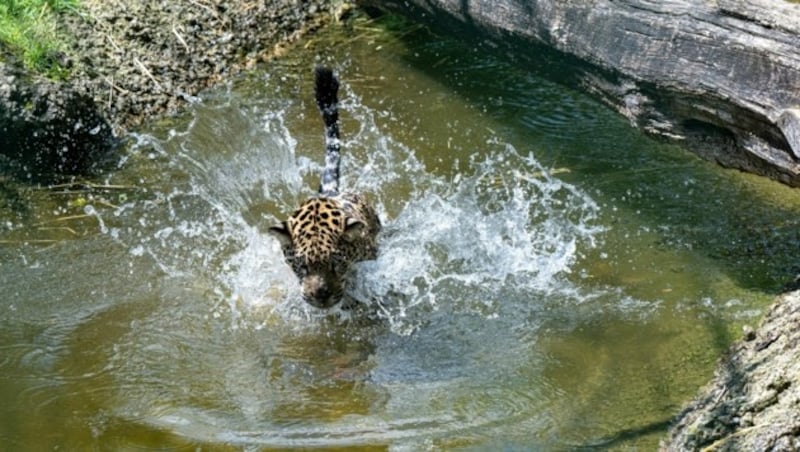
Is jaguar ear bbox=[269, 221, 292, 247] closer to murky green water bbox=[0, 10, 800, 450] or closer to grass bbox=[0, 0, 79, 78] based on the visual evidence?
murky green water bbox=[0, 10, 800, 450]

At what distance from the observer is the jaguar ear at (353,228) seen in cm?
670

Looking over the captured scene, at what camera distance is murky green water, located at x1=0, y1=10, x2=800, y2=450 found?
581 cm

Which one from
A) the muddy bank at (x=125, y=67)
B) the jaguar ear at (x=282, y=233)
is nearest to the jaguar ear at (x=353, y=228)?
the jaguar ear at (x=282, y=233)

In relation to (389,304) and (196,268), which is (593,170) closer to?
(389,304)

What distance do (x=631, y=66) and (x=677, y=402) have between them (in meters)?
2.04

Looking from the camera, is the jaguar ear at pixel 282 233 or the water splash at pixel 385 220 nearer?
the jaguar ear at pixel 282 233

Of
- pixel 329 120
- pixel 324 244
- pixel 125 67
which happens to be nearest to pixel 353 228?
pixel 324 244

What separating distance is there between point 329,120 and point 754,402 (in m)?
3.63

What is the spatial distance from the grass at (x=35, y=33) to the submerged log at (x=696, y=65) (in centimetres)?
373

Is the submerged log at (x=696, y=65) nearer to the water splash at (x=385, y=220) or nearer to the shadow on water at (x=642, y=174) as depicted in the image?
the shadow on water at (x=642, y=174)

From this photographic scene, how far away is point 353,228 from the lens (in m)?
6.72

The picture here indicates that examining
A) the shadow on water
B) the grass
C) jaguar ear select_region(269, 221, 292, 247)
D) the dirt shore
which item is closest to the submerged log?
the shadow on water

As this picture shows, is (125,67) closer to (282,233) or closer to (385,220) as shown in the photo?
(385,220)

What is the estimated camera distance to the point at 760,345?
17.6 feet
